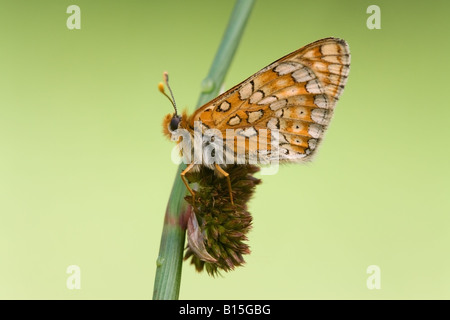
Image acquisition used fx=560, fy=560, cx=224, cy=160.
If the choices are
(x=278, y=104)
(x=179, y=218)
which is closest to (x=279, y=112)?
(x=278, y=104)

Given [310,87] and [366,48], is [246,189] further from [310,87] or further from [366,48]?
[366,48]

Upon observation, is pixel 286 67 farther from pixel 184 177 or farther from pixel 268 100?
pixel 184 177

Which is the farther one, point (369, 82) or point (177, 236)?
point (369, 82)

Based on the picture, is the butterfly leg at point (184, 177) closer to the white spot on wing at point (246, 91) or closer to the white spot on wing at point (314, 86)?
the white spot on wing at point (246, 91)

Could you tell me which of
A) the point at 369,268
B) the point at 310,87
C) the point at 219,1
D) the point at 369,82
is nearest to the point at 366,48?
the point at 369,82

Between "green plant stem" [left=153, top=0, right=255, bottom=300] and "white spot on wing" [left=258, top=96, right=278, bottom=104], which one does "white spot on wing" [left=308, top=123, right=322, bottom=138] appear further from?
"green plant stem" [left=153, top=0, right=255, bottom=300]

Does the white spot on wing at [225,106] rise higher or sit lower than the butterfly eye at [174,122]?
higher

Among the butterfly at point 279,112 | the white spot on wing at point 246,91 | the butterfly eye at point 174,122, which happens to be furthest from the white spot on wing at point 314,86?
the butterfly eye at point 174,122
